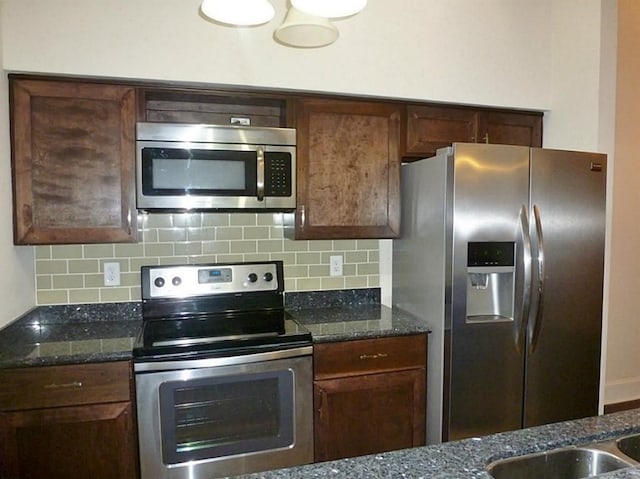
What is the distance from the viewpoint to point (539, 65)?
262cm

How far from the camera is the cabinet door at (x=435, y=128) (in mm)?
2449

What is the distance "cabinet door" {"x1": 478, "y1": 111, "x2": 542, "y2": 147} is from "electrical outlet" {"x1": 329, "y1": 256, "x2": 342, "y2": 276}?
108 cm

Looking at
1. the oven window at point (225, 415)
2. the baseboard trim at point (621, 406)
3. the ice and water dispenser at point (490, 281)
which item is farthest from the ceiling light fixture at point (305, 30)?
the baseboard trim at point (621, 406)

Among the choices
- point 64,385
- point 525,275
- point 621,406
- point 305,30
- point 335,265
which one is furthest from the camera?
point 621,406

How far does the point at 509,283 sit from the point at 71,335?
82.8 inches

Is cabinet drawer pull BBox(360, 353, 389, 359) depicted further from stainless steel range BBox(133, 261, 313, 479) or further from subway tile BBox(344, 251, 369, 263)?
subway tile BBox(344, 251, 369, 263)

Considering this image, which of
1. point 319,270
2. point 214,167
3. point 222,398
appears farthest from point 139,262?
point 319,270

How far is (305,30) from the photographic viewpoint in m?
1.37

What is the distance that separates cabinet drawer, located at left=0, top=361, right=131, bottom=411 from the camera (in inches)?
68.4

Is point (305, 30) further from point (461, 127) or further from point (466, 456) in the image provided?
point (461, 127)

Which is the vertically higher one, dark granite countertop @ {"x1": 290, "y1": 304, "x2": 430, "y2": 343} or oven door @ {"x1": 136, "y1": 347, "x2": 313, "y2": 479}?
dark granite countertop @ {"x1": 290, "y1": 304, "x2": 430, "y2": 343}

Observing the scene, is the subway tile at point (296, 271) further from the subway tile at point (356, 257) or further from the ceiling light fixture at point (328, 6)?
the ceiling light fixture at point (328, 6)

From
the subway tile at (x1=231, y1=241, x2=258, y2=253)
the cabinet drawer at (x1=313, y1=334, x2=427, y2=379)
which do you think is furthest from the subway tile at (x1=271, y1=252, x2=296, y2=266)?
the cabinet drawer at (x1=313, y1=334, x2=427, y2=379)

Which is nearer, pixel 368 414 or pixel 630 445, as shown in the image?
pixel 630 445
